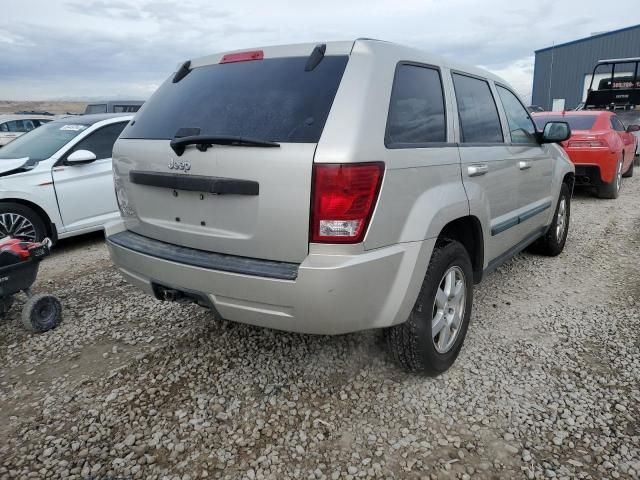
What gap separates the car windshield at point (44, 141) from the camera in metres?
5.53

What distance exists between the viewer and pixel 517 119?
394cm

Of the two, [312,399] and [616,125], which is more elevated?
[616,125]

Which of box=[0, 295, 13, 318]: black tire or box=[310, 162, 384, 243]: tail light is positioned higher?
box=[310, 162, 384, 243]: tail light

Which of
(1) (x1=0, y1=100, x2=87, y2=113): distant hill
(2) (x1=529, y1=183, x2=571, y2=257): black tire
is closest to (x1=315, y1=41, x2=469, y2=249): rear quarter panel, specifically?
(2) (x1=529, y1=183, x2=571, y2=257): black tire

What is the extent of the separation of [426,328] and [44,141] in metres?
5.32

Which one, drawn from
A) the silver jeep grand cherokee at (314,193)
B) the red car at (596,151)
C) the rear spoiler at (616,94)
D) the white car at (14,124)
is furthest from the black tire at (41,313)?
the rear spoiler at (616,94)

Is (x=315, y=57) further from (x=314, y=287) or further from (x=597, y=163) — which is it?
(x=597, y=163)

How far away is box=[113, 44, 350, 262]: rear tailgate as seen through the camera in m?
2.12

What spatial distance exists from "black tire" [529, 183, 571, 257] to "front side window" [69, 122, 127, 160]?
4.93 meters

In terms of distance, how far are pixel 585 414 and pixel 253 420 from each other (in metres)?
1.71

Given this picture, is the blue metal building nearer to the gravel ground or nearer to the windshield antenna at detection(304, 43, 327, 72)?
the gravel ground

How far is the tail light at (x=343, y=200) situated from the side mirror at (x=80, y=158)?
4.30m

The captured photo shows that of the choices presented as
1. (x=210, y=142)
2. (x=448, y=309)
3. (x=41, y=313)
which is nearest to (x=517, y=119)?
(x=448, y=309)

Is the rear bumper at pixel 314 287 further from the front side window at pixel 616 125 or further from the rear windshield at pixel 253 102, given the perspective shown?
the front side window at pixel 616 125
